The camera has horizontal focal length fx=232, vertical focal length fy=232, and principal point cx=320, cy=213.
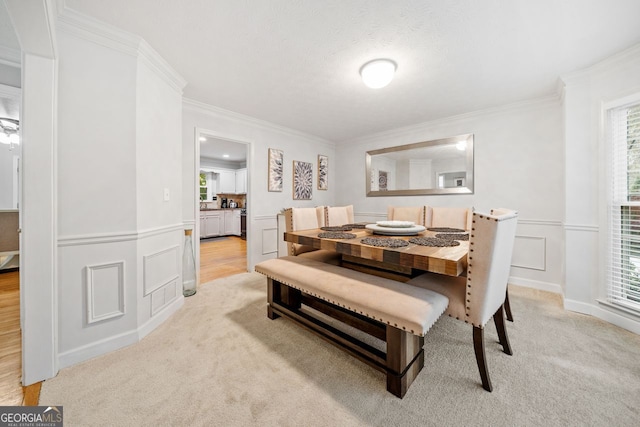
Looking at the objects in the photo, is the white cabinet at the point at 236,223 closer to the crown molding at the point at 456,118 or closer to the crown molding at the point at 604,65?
the crown molding at the point at 456,118

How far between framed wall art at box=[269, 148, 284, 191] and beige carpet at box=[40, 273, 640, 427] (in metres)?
2.42

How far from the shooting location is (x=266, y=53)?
1979 mm

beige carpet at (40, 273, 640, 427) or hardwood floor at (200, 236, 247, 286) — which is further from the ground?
hardwood floor at (200, 236, 247, 286)

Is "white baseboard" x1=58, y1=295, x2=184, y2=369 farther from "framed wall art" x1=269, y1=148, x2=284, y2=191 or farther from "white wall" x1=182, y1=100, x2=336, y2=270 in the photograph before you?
"framed wall art" x1=269, y1=148, x2=284, y2=191

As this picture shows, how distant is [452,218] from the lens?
2.76 meters

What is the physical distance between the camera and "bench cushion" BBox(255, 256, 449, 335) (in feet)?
3.95

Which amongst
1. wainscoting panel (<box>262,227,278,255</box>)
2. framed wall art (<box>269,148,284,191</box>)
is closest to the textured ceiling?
framed wall art (<box>269,148,284,191</box>)

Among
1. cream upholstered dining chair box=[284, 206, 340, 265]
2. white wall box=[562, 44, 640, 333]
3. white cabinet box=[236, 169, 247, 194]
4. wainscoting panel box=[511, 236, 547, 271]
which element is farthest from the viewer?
white cabinet box=[236, 169, 247, 194]

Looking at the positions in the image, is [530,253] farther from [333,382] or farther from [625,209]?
[333,382]

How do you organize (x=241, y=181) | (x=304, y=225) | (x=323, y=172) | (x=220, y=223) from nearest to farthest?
(x=304, y=225) < (x=323, y=172) < (x=220, y=223) < (x=241, y=181)

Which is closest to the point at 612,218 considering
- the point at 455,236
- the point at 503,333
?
the point at 455,236

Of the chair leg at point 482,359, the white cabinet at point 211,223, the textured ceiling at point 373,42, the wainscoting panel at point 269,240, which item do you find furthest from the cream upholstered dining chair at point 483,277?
the white cabinet at point 211,223

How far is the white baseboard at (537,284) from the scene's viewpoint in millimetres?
2795

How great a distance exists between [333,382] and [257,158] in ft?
10.4
